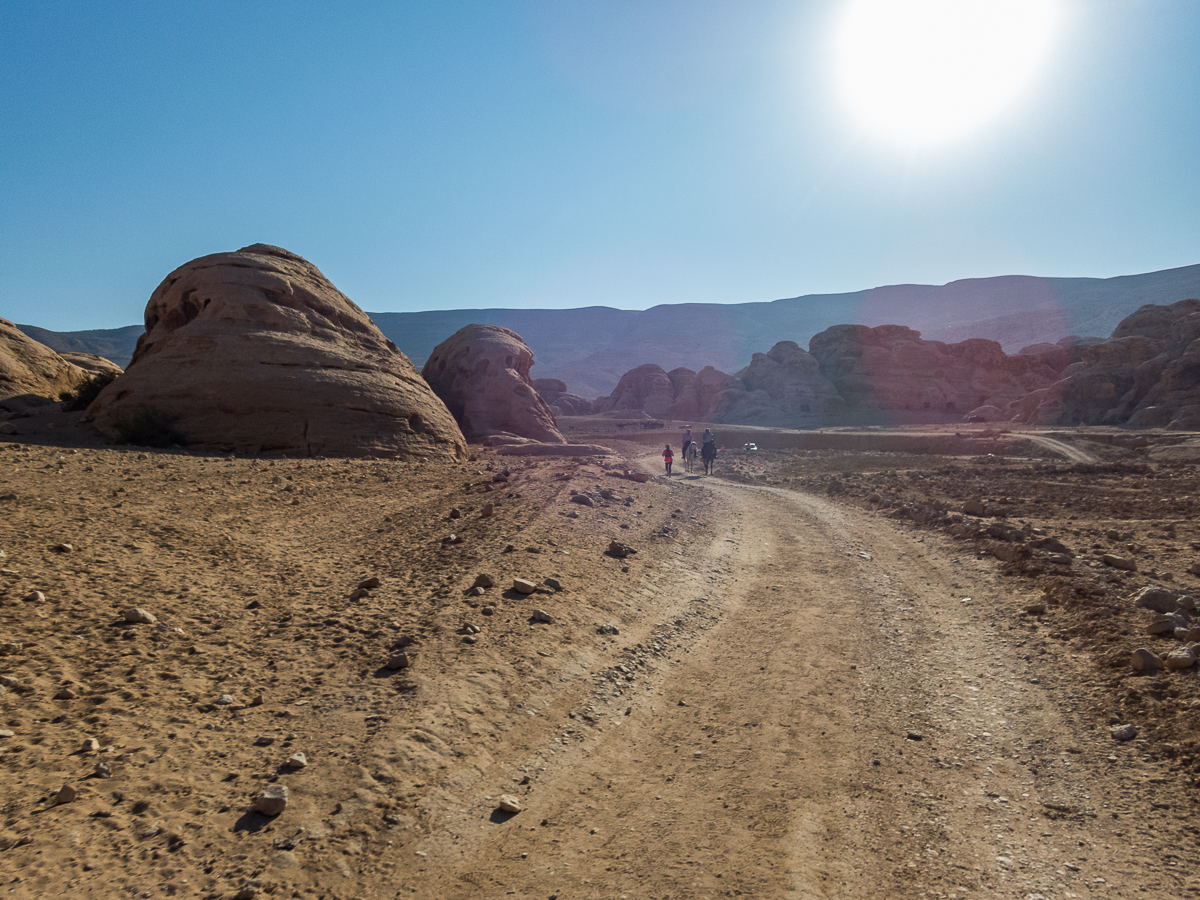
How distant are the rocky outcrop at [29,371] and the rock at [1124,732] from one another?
74.6 feet

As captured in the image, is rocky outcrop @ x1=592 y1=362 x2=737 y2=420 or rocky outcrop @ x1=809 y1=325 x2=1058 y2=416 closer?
rocky outcrop @ x1=809 y1=325 x2=1058 y2=416

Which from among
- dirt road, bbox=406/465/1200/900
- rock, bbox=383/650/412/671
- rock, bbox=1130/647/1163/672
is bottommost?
dirt road, bbox=406/465/1200/900

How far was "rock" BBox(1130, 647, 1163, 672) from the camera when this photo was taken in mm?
5656

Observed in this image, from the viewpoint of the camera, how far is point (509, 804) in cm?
414

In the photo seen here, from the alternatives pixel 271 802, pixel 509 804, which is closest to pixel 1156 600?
pixel 509 804

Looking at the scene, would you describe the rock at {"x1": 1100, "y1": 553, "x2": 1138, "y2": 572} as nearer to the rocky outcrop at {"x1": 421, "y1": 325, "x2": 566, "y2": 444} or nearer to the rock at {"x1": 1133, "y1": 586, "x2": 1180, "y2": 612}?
the rock at {"x1": 1133, "y1": 586, "x2": 1180, "y2": 612}

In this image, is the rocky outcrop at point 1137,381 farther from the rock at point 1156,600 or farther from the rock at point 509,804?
the rock at point 509,804

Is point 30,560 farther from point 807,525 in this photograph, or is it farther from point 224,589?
point 807,525

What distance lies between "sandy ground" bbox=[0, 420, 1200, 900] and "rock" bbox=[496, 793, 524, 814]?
46mm

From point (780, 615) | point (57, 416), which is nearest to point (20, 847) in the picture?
point (780, 615)

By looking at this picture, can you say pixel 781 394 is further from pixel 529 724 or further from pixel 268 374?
pixel 529 724

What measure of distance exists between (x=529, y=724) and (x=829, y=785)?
87.1 inches

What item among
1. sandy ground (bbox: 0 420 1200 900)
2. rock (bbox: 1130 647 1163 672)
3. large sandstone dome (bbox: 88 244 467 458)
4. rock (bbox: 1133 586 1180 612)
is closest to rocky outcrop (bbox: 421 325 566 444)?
large sandstone dome (bbox: 88 244 467 458)

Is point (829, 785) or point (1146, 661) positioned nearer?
point (829, 785)
